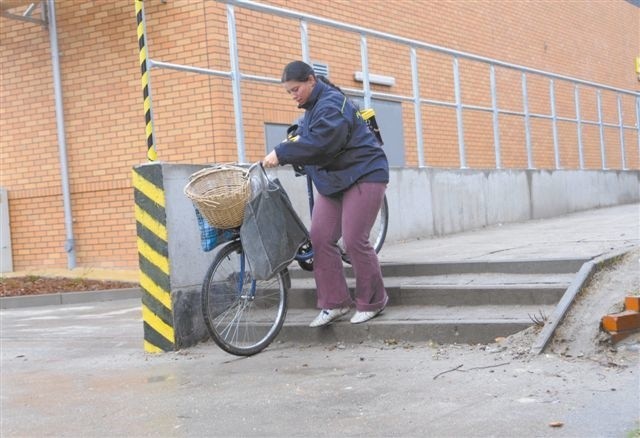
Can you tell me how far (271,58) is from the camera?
1168cm

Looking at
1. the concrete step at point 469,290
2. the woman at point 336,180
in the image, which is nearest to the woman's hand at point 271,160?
the woman at point 336,180

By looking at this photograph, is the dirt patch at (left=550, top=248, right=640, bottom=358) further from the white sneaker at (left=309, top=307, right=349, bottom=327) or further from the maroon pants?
the white sneaker at (left=309, top=307, right=349, bottom=327)

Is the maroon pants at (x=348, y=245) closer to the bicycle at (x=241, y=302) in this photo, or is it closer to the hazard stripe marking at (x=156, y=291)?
the bicycle at (x=241, y=302)

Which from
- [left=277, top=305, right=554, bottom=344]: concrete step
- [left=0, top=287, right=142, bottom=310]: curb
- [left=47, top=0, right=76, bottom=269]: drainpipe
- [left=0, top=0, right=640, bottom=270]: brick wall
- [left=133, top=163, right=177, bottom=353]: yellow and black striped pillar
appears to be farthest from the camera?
[left=47, top=0, right=76, bottom=269]: drainpipe

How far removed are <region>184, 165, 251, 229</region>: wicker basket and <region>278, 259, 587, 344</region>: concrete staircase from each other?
1087 millimetres

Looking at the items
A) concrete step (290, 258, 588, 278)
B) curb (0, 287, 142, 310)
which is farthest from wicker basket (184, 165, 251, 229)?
curb (0, 287, 142, 310)

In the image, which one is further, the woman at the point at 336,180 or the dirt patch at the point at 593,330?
the woman at the point at 336,180

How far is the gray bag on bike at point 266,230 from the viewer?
19.9 feet

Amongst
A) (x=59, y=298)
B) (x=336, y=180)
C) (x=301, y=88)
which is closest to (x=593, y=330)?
(x=336, y=180)

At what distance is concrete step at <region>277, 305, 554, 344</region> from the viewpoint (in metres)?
5.90

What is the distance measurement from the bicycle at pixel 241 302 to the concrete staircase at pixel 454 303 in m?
0.28

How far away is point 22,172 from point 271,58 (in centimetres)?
402

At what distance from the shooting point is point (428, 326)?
609 cm

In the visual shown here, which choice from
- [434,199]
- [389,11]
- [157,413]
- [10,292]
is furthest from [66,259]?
[157,413]
